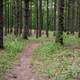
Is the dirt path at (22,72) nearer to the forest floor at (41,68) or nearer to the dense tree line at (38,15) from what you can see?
the forest floor at (41,68)

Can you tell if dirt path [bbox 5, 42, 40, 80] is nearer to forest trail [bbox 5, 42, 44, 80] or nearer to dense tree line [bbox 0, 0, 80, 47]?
forest trail [bbox 5, 42, 44, 80]

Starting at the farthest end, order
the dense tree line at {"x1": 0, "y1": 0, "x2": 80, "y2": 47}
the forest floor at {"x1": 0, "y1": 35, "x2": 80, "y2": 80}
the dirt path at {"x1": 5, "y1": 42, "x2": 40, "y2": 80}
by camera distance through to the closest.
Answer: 1. the dense tree line at {"x1": 0, "y1": 0, "x2": 80, "y2": 47}
2. the dirt path at {"x1": 5, "y1": 42, "x2": 40, "y2": 80}
3. the forest floor at {"x1": 0, "y1": 35, "x2": 80, "y2": 80}

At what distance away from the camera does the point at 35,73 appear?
34.7 ft

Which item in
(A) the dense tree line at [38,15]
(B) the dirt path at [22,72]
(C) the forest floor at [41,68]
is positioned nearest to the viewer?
(C) the forest floor at [41,68]

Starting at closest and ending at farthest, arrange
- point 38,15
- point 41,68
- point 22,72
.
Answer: point 22,72 → point 41,68 → point 38,15

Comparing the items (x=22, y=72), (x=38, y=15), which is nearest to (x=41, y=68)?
(x=22, y=72)

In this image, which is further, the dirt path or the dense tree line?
the dense tree line

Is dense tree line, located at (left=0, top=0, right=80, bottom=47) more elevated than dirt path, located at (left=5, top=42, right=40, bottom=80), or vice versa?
dense tree line, located at (left=0, top=0, right=80, bottom=47)

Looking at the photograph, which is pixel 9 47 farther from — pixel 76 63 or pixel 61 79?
pixel 61 79

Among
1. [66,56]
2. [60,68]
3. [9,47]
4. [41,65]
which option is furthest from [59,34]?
[60,68]

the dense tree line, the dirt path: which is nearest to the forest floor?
the dirt path

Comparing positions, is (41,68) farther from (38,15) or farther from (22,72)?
(38,15)

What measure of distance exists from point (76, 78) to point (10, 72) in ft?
9.74

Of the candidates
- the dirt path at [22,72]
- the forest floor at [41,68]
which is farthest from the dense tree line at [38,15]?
the dirt path at [22,72]
